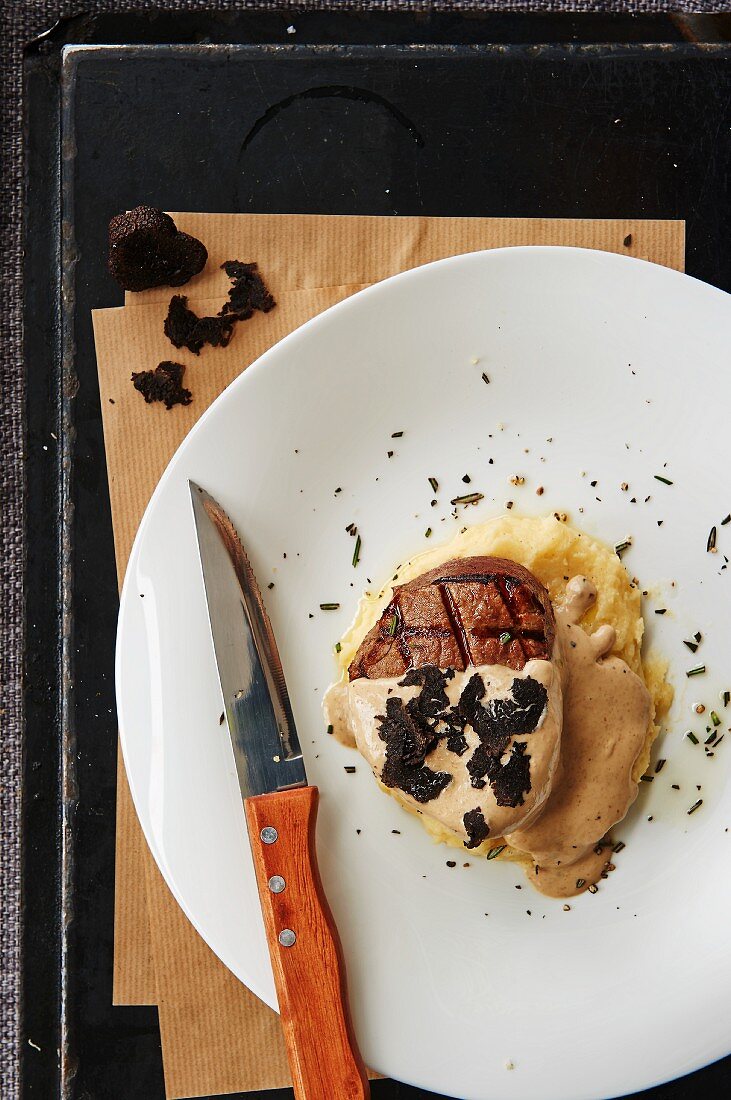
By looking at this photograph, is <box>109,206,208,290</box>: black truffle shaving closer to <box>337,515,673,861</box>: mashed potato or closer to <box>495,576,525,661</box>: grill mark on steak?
<box>337,515,673,861</box>: mashed potato

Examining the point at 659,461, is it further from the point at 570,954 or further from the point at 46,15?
the point at 46,15

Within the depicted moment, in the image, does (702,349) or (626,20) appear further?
(626,20)

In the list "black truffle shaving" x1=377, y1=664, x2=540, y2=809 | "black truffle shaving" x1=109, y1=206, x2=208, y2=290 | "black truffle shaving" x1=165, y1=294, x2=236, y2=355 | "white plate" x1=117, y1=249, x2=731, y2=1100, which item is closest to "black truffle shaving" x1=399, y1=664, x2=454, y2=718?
"black truffle shaving" x1=377, y1=664, x2=540, y2=809

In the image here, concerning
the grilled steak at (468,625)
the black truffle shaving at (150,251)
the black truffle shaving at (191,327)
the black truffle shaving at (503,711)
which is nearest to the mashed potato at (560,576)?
the grilled steak at (468,625)

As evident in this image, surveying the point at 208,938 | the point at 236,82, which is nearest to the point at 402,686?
the point at 208,938

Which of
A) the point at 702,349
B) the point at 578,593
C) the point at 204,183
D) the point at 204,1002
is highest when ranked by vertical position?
the point at 204,183

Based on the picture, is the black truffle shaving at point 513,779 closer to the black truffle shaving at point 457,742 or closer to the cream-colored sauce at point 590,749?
the black truffle shaving at point 457,742

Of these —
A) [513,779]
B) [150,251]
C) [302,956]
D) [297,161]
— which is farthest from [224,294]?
[302,956]
